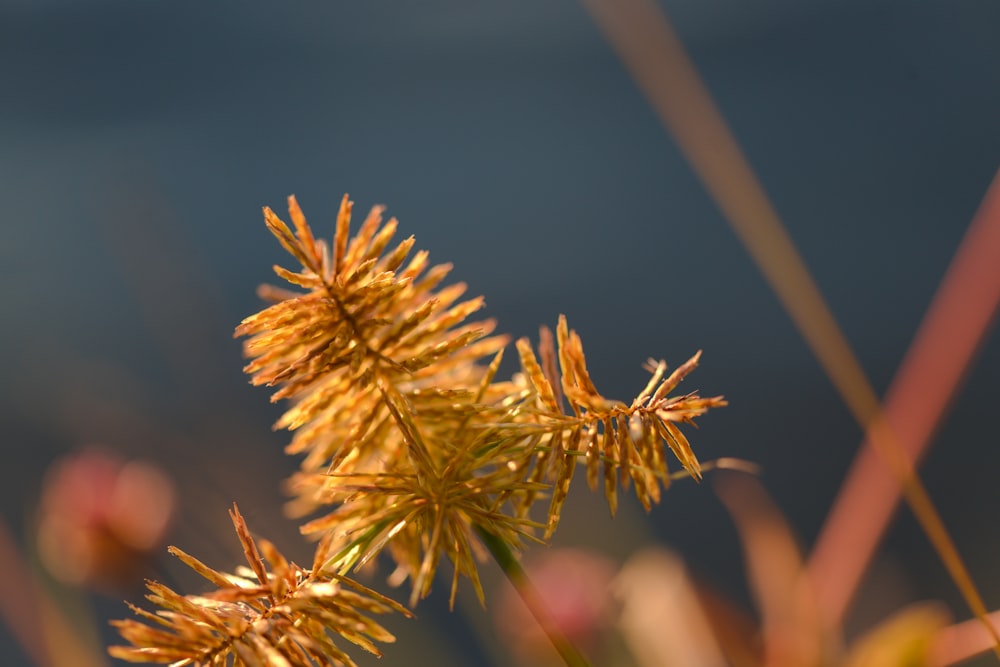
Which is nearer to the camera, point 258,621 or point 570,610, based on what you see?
point 258,621

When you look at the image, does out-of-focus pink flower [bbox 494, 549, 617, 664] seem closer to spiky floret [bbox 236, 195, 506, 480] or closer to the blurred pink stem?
the blurred pink stem

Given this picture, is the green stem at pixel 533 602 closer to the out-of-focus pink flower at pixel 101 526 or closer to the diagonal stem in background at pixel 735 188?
the diagonal stem in background at pixel 735 188

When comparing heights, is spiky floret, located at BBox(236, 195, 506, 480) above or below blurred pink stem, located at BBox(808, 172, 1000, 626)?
above

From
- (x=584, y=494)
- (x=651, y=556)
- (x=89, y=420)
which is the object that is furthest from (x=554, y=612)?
(x=89, y=420)

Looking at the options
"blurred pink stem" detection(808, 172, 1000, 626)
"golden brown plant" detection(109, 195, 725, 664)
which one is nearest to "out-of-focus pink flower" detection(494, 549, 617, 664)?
"blurred pink stem" detection(808, 172, 1000, 626)

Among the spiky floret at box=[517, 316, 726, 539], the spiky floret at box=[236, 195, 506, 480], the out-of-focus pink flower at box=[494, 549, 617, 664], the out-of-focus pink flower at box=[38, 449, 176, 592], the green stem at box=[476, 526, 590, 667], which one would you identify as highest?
the out-of-focus pink flower at box=[38, 449, 176, 592]

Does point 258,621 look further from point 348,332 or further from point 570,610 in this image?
point 570,610

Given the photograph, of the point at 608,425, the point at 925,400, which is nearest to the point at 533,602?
the point at 608,425

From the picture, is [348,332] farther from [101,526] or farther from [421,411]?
[101,526]
